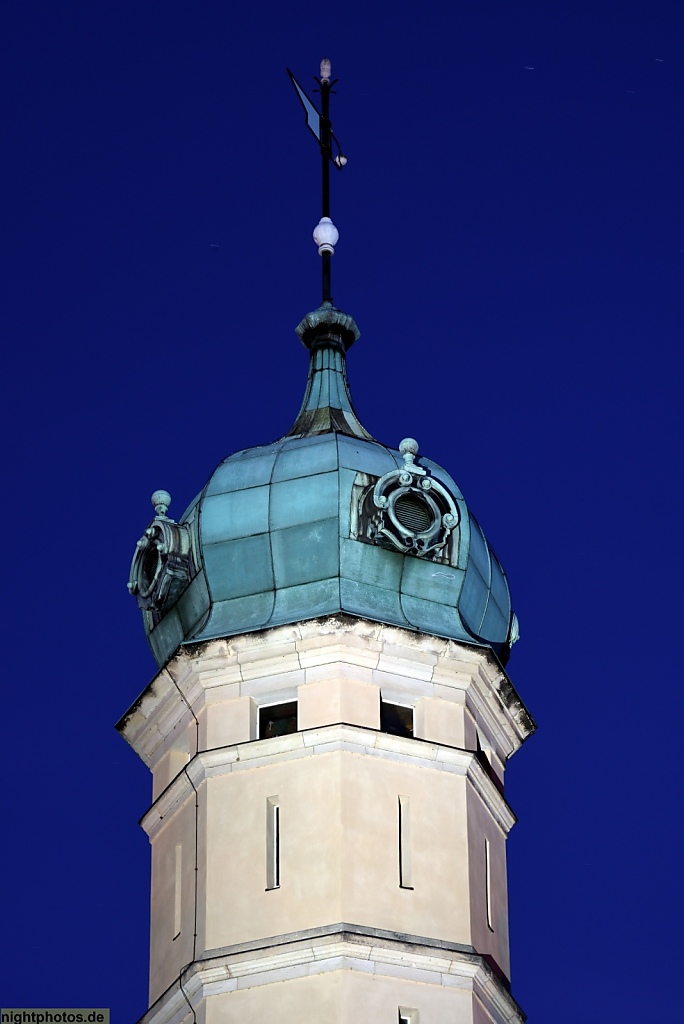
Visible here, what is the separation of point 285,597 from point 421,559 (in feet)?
6.51

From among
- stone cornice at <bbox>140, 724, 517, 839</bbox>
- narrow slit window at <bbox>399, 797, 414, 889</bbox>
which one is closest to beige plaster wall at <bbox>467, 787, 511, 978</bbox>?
stone cornice at <bbox>140, 724, 517, 839</bbox>

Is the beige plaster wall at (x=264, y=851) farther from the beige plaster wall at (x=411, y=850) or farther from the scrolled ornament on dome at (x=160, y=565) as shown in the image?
the scrolled ornament on dome at (x=160, y=565)

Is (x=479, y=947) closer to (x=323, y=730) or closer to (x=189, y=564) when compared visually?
(x=323, y=730)

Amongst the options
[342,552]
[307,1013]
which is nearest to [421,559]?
[342,552]

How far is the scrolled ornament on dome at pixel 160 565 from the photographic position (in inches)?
1892

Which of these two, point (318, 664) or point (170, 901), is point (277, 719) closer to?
point (318, 664)

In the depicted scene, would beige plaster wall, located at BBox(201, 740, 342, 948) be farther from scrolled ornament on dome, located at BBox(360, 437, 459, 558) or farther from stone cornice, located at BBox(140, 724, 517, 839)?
scrolled ornament on dome, located at BBox(360, 437, 459, 558)

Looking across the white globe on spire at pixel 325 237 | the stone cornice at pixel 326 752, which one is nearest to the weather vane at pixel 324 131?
the white globe on spire at pixel 325 237

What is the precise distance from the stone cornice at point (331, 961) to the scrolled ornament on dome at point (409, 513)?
5811mm

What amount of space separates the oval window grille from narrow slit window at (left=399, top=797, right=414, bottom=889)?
159 inches

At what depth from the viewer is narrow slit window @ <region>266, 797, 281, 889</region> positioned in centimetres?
4516

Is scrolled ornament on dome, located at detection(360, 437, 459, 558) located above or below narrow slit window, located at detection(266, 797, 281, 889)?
above

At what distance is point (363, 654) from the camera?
4666cm

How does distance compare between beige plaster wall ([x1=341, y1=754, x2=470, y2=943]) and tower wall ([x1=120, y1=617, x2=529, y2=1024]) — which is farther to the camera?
beige plaster wall ([x1=341, y1=754, x2=470, y2=943])
